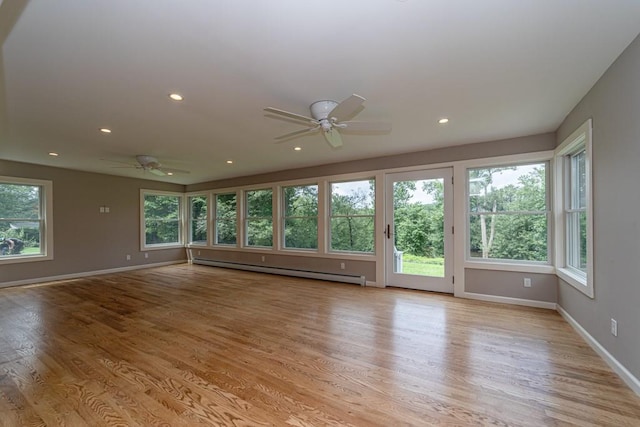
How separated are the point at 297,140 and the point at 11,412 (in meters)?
3.85

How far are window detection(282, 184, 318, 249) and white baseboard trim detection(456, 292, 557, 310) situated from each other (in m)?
3.13

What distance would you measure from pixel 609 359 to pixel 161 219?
936cm

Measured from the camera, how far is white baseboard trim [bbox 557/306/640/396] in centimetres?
204

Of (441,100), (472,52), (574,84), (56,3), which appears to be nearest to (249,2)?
(56,3)

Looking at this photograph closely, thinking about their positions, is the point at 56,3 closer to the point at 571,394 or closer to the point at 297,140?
the point at 297,140

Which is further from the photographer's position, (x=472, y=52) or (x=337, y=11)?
(x=472, y=52)

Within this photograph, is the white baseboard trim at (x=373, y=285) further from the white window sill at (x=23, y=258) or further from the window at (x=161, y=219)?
the white window sill at (x=23, y=258)

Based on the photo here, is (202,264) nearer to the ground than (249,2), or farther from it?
nearer to the ground

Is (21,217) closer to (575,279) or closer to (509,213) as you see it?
(509,213)

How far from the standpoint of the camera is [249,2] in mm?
1586

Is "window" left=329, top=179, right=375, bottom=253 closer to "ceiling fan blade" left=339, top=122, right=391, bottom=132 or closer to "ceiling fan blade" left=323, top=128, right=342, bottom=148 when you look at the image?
"ceiling fan blade" left=323, top=128, right=342, bottom=148

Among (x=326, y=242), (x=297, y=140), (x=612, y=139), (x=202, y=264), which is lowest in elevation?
(x=202, y=264)

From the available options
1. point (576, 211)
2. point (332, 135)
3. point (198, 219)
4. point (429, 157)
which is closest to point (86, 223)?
point (198, 219)

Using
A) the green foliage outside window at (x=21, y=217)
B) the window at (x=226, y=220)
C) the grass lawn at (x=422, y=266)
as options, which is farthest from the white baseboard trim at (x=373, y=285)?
the green foliage outside window at (x=21, y=217)
